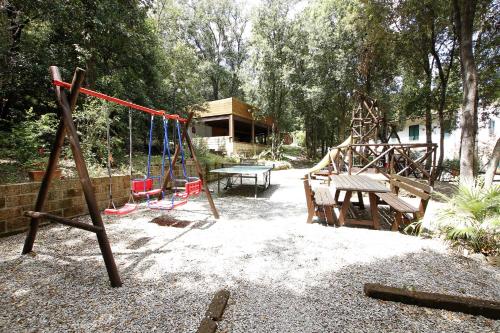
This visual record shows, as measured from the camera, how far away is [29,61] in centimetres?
694

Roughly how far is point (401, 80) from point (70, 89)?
810 inches

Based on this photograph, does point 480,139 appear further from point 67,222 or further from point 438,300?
point 67,222

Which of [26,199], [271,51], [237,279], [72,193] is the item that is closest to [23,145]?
[72,193]

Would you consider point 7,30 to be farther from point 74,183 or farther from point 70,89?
point 70,89

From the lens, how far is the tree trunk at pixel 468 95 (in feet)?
15.8

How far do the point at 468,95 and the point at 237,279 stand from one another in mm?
5958

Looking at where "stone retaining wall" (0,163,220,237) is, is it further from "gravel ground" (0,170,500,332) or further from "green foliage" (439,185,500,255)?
"green foliage" (439,185,500,255)

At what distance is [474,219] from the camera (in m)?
3.44

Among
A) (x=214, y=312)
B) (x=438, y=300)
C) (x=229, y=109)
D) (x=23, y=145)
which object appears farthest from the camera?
(x=229, y=109)

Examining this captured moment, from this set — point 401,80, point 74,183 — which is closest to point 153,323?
point 74,183

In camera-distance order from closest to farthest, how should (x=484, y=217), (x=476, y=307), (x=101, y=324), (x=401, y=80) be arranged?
1. (x=101, y=324)
2. (x=476, y=307)
3. (x=484, y=217)
4. (x=401, y=80)

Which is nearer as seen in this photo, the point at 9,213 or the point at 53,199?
the point at 9,213

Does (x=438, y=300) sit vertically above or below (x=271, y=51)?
below

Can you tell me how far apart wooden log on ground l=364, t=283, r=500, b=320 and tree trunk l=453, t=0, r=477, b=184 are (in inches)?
137
